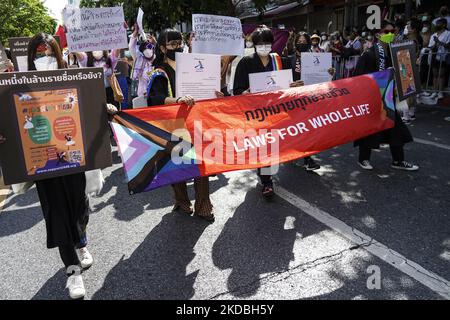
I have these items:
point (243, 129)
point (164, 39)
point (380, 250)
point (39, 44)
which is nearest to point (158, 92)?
point (164, 39)

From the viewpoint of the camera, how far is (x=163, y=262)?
3344mm

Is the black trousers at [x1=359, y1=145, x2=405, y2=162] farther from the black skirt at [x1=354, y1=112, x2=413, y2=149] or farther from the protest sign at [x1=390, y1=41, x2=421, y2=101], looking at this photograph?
the protest sign at [x1=390, y1=41, x2=421, y2=101]

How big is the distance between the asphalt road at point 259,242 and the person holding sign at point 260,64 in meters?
0.24

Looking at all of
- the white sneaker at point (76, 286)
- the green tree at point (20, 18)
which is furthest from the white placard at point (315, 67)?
the green tree at point (20, 18)

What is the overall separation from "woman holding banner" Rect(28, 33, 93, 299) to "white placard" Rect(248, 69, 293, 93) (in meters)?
2.12

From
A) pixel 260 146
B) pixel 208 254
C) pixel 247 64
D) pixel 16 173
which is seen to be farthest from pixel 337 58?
pixel 16 173

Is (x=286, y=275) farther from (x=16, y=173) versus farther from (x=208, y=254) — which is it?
(x=16, y=173)

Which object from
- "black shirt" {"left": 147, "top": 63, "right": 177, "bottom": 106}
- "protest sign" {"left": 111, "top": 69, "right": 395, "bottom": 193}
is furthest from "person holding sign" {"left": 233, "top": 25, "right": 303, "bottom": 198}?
"black shirt" {"left": 147, "top": 63, "right": 177, "bottom": 106}

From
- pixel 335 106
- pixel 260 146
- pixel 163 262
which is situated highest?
pixel 335 106

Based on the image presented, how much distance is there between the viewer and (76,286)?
9.61 ft

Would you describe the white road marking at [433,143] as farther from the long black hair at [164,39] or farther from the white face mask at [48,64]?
the white face mask at [48,64]

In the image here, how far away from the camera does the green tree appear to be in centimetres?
3192

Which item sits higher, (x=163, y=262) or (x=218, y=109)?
(x=218, y=109)

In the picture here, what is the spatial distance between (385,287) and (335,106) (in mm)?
2122
